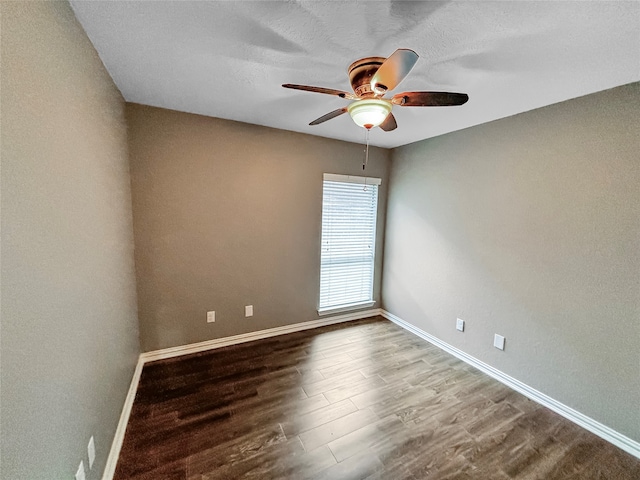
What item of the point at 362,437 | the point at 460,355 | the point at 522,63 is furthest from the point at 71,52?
the point at 460,355

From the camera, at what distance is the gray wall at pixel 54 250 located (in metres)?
0.75

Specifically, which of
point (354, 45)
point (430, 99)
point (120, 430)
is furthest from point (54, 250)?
point (430, 99)

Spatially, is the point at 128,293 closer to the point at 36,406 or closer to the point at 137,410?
the point at 137,410

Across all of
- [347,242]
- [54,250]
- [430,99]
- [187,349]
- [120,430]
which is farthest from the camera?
[347,242]

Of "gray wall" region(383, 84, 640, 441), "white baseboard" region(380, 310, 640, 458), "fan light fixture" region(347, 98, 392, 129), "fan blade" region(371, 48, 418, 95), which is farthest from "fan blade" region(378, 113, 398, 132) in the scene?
"white baseboard" region(380, 310, 640, 458)

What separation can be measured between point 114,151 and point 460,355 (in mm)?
3712

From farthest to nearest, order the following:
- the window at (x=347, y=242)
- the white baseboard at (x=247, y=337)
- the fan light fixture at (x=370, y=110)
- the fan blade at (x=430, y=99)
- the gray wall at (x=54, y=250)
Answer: the window at (x=347, y=242)
the white baseboard at (x=247, y=337)
the fan light fixture at (x=370, y=110)
the fan blade at (x=430, y=99)
the gray wall at (x=54, y=250)

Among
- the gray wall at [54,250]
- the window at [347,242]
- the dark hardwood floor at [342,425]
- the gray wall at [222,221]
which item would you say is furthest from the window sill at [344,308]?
the gray wall at [54,250]

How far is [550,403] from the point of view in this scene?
2.10 metres

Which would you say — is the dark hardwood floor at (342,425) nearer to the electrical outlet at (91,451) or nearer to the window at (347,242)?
the electrical outlet at (91,451)

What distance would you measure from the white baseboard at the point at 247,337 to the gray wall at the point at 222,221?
0.06m

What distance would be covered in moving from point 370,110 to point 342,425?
6.98 feet

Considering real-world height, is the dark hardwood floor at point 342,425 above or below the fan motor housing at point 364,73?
below

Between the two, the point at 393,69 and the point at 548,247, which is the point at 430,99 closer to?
the point at 393,69
